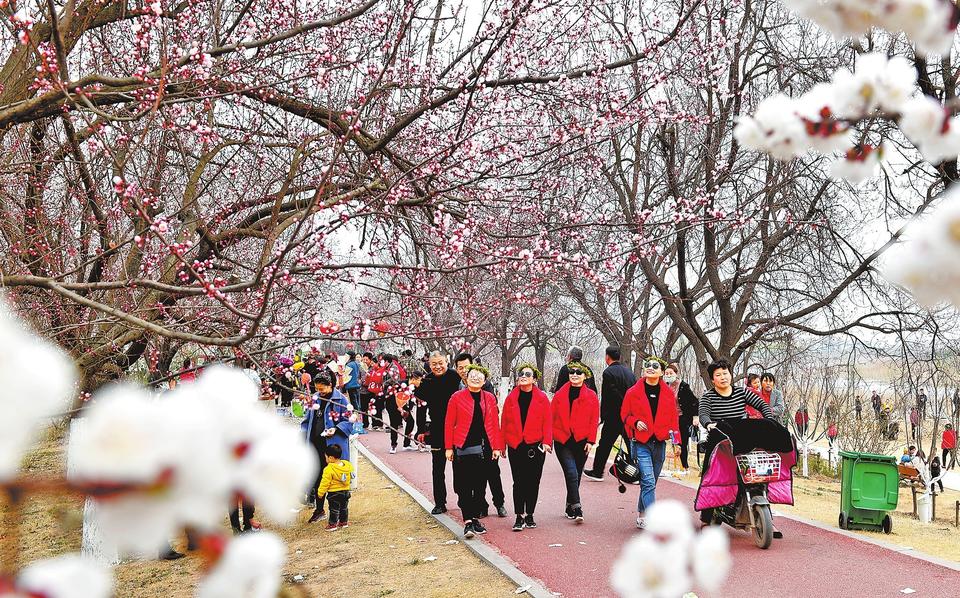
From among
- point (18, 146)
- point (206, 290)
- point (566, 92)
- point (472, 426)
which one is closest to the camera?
point (206, 290)

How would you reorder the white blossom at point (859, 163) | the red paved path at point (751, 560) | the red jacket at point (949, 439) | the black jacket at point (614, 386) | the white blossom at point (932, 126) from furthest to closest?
the red jacket at point (949, 439) < the black jacket at point (614, 386) < the red paved path at point (751, 560) < the white blossom at point (859, 163) < the white blossom at point (932, 126)

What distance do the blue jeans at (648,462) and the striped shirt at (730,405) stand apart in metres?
0.70

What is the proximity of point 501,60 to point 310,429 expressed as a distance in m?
5.24

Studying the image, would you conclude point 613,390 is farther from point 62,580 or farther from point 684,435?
point 62,580

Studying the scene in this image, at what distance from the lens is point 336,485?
10.1 metres

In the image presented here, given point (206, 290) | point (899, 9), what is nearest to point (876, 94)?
point (899, 9)

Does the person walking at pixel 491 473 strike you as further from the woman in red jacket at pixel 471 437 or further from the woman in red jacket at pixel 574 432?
the woman in red jacket at pixel 574 432

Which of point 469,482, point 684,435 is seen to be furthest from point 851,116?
point 684,435

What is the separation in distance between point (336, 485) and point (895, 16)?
9253mm

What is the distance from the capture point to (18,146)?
25.0ft

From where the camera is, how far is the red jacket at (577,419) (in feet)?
31.7

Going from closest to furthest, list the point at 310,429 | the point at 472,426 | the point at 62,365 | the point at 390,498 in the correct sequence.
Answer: the point at 62,365 → the point at 472,426 → the point at 310,429 → the point at 390,498

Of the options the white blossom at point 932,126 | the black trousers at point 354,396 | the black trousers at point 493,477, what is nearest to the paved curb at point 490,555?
the black trousers at point 493,477

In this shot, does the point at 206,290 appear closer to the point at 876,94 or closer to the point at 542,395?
the point at 876,94
